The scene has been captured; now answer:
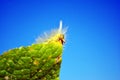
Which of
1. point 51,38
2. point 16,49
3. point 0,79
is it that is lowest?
point 0,79

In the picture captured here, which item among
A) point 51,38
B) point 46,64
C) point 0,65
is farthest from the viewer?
point 51,38

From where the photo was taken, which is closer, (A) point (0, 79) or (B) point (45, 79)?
(A) point (0, 79)

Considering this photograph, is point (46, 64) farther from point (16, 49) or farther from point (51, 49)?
point (16, 49)

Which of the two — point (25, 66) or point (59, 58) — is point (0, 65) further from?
point (59, 58)

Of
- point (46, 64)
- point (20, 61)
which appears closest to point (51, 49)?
point (46, 64)

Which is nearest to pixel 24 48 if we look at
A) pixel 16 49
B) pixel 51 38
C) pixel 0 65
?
pixel 16 49

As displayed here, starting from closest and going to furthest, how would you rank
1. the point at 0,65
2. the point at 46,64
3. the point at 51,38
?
the point at 0,65
the point at 46,64
the point at 51,38

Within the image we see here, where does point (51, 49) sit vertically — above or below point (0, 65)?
above
